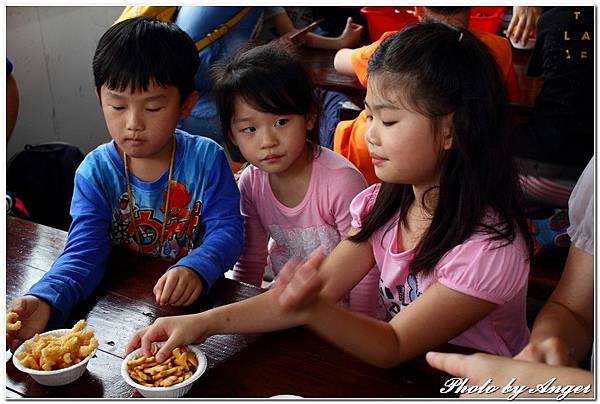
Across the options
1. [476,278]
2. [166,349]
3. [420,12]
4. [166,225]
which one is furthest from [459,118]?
[420,12]

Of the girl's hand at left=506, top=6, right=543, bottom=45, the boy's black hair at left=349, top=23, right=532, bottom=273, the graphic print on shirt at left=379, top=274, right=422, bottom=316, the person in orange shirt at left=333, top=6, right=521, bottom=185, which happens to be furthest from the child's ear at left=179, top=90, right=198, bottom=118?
the girl's hand at left=506, top=6, right=543, bottom=45

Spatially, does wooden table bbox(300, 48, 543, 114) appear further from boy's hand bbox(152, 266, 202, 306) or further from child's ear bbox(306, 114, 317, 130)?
boy's hand bbox(152, 266, 202, 306)

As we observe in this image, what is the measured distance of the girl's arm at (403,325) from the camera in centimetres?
115

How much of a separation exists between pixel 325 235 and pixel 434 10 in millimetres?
900

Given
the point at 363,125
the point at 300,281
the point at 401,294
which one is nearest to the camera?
the point at 300,281

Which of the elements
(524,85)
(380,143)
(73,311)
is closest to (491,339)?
(380,143)

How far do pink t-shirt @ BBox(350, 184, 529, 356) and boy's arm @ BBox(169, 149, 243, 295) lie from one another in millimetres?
266

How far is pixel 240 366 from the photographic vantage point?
3.86ft

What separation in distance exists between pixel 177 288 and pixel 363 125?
106 cm

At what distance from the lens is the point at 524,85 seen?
2566 mm

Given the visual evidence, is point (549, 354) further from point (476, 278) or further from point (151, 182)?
point (151, 182)

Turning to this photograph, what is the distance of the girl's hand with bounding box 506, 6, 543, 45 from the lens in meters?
2.86

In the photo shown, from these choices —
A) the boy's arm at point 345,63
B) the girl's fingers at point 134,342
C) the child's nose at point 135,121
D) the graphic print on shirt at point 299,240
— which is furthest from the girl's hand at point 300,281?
the boy's arm at point 345,63

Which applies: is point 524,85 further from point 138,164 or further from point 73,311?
point 73,311
